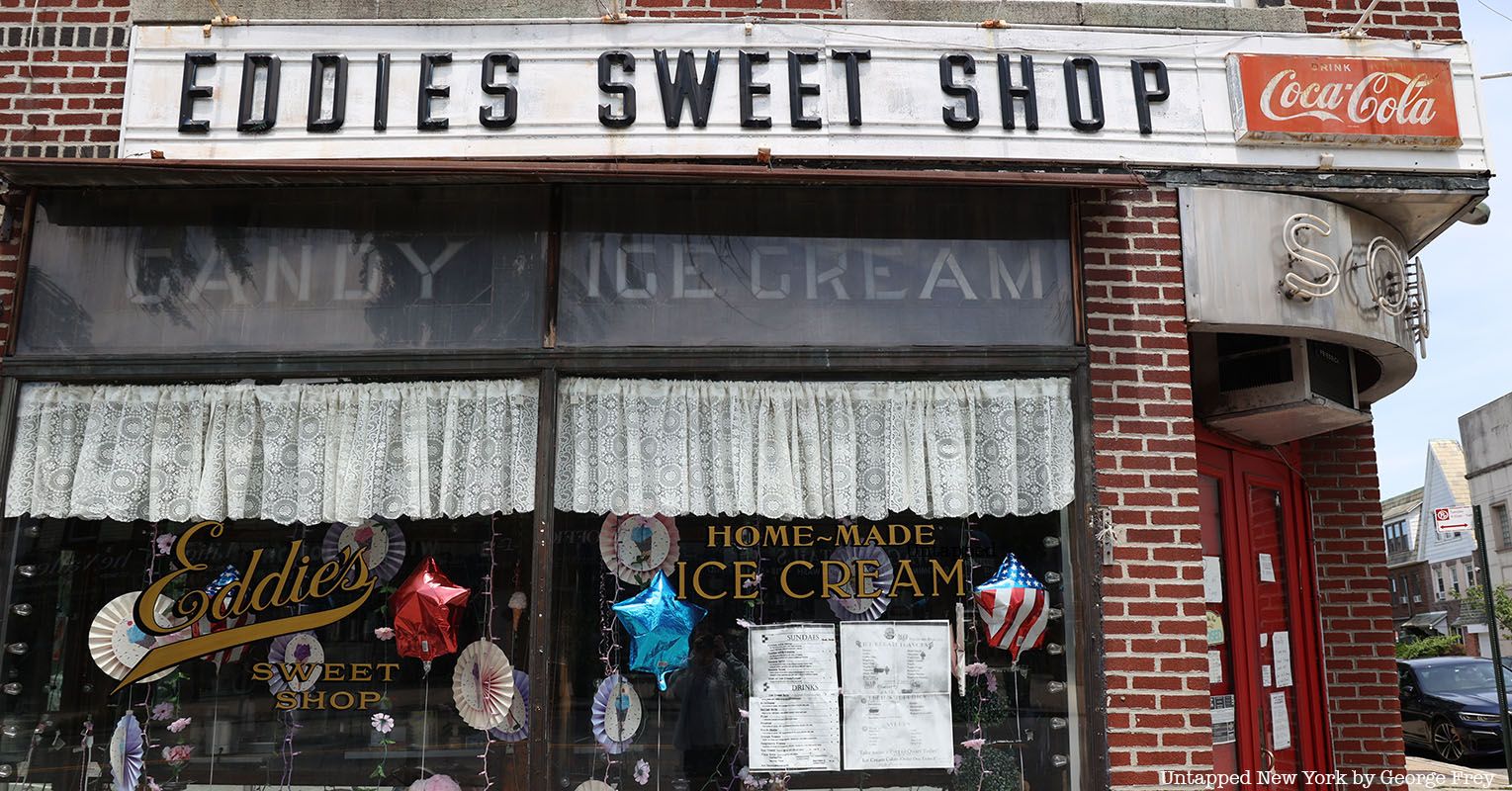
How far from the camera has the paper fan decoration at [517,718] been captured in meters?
4.89

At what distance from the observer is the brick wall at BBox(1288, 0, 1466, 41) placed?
569cm

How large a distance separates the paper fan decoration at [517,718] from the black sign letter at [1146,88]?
4105mm

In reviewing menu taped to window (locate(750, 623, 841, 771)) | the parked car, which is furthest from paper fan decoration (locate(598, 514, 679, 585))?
the parked car

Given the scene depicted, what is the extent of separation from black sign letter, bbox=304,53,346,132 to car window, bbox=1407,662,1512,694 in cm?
1433

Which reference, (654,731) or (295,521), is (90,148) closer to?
(295,521)

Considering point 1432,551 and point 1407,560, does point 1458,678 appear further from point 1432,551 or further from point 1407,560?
point 1407,560

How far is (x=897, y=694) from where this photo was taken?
16.4 feet

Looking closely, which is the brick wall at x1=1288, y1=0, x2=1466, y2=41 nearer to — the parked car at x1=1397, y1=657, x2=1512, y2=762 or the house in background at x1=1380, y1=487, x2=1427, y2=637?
the parked car at x1=1397, y1=657, x2=1512, y2=762

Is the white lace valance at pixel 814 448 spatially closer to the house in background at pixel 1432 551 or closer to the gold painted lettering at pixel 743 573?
the gold painted lettering at pixel 743 573

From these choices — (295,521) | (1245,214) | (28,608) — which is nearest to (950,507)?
(1245,214)

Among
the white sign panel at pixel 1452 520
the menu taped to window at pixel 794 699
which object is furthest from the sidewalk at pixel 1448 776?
the menu taped to window at pixel 794 699

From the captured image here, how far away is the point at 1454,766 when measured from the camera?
12.1 meters

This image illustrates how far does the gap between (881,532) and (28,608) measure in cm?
415

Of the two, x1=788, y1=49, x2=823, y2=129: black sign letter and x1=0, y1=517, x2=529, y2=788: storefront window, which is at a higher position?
x1=788, y1=49, x2=823, y2=129: black sign letter
